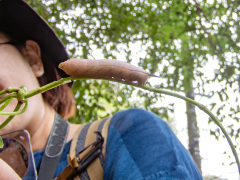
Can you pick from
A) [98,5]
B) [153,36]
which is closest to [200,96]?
[153,36]

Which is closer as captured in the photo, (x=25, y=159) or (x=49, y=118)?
(x=25, y=159)

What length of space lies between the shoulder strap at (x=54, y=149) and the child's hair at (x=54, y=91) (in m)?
0.10

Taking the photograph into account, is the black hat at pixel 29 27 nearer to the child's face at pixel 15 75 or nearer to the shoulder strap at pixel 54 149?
the child's face at pixel 15 75

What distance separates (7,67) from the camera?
633 millimetres

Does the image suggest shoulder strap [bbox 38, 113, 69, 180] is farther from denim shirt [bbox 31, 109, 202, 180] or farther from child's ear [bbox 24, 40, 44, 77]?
child's ear [bbox 24, 40, 44, 77]

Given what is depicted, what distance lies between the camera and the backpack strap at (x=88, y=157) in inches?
24.5

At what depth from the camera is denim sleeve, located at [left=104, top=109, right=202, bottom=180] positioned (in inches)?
22.0

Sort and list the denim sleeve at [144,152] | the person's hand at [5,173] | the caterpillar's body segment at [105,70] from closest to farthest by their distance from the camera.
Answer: the caterpillar's body segment at [105,70], the person's hand at [5,173], the denim sleeve at [144,152]

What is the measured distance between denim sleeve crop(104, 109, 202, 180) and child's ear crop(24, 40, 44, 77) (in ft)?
0.87

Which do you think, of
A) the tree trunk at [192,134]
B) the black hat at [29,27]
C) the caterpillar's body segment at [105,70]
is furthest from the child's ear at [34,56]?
the tree trunk at [192,134]

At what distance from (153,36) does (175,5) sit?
31 cm

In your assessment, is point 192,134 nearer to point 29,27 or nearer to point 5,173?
point 29,27

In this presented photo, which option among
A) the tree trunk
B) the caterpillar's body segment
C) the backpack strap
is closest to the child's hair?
the backpack strap

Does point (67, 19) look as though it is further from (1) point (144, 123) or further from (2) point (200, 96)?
(1) point (144, 123)
